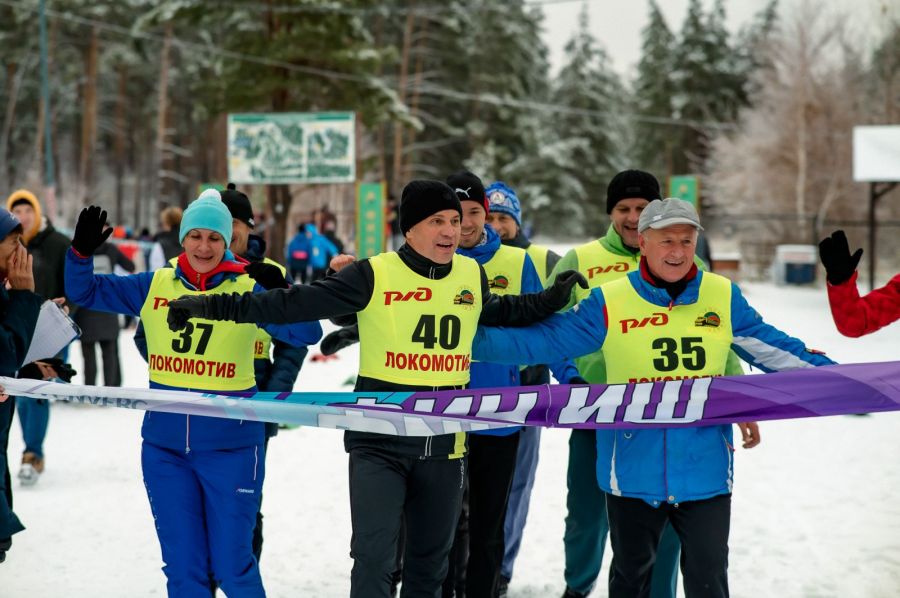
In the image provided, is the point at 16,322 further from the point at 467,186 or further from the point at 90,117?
the point at 90,117

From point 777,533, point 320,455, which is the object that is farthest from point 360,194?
point 777,533

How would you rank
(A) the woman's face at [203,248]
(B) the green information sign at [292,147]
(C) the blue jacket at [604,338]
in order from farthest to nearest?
(B) the green information sign at [292,147] < (A) the woman's face at [203,248] < (C) the blue jacket at [604,338]

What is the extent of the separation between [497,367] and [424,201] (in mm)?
1187

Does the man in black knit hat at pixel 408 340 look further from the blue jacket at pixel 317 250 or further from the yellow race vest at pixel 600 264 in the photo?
the blue jacket at pixel 317 250

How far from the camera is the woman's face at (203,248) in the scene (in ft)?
13.8

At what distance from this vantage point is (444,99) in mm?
50750

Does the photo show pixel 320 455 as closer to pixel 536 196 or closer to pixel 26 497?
pixel 26 497

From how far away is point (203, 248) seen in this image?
421 centimetres

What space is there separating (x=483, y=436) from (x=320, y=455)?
4.32 meters

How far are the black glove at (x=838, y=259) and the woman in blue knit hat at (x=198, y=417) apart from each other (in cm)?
221

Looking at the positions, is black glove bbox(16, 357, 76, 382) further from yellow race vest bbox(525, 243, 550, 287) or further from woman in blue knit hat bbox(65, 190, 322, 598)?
yellow race vest bbox(525, 243, 550, 287)

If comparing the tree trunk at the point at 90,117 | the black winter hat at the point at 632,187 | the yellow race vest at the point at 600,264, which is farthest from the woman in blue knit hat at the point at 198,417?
the tree trunk at the point at 90,117

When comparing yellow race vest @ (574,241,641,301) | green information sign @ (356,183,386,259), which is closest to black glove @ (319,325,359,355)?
yellow race vest @ (574,241,641,301)

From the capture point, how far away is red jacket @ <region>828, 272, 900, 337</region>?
3941 millimetres
